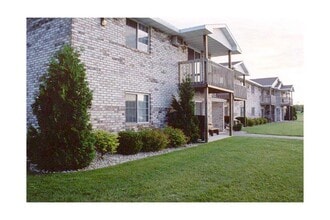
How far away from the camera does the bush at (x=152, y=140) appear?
9109 mm

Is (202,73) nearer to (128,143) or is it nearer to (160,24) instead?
(160,24)

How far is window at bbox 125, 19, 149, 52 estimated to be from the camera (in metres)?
9.98

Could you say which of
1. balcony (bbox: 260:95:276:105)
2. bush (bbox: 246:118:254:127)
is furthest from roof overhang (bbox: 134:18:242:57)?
balcony (bbox: 260:95:276:105)

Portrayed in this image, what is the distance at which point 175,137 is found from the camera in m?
10.3

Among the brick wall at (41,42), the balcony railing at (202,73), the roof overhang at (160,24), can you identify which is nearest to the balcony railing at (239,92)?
the balcony railing at (202,73)

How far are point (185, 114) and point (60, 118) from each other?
6.05m

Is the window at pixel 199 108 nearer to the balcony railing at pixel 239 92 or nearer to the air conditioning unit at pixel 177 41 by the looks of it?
the air conditioning unit at pixel 177 41

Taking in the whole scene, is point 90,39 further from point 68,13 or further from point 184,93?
point 184,93

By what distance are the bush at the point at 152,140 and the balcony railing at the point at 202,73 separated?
369cm

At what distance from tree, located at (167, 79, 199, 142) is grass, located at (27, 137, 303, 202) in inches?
140

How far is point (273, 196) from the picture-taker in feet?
15.9

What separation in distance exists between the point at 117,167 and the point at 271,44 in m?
5.36

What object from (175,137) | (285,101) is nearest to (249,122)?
(175,137)
